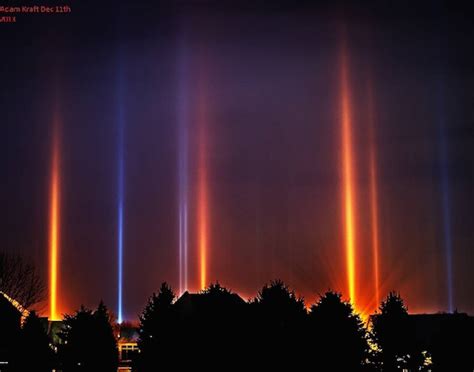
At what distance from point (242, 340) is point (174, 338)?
13.6 ft

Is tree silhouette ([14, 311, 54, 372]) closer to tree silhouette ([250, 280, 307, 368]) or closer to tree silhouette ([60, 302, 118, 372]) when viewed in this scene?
tree silhouette ([60, 302, 118, 372])

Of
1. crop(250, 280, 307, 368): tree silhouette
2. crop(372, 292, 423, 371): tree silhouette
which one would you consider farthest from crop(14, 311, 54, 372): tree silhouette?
crop(372, 292, 423, 371): tree silhouette

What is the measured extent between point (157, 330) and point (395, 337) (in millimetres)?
16212

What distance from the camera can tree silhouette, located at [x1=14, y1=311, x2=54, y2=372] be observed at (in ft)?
160

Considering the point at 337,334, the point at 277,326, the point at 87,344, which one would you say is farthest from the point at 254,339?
the point at 87,344

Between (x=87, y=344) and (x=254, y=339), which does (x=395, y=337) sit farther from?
(x=87, y=344)

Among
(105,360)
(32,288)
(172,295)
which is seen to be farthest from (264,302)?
(32,288)

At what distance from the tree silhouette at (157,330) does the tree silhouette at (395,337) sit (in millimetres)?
14361

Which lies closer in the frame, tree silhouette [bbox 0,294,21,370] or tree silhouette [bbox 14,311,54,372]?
tree silhouette [bbox 14,311,54,372]

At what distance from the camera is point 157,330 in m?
47.5

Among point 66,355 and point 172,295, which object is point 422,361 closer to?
point 172,295

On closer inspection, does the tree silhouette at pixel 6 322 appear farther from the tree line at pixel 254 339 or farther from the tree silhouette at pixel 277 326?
the tree silhouette at pixel 277 326

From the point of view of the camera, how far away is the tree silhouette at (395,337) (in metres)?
52.1

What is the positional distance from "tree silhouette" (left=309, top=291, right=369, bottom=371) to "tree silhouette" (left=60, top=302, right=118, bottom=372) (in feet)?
41.3
